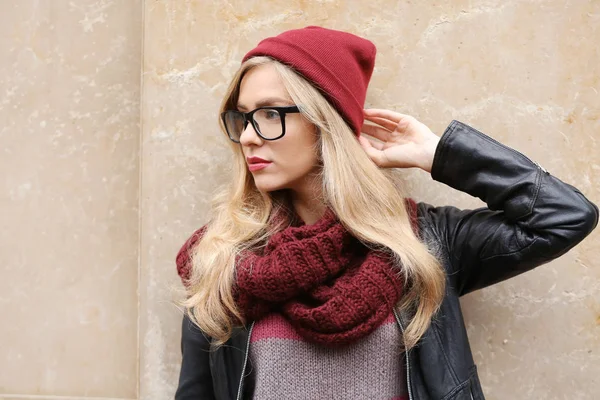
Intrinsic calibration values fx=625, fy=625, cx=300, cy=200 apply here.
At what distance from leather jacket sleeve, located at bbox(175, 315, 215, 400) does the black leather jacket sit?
0.24 ft

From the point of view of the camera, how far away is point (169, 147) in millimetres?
2275

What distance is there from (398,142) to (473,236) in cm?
38

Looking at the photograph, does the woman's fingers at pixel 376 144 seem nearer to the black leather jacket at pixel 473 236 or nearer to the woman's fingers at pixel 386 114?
the woman's fingers at pixel 386 114

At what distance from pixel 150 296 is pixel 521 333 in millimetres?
1314

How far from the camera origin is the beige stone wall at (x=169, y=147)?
6.89 ft

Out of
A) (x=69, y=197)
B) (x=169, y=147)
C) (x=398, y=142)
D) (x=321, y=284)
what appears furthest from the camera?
(x=69, y=197)

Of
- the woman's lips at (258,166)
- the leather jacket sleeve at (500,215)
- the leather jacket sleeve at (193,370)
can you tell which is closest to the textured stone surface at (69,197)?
the leather jacket sleeve at (193,370)

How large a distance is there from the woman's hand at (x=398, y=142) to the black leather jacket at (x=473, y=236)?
78 millimetres

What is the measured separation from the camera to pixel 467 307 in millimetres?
2146

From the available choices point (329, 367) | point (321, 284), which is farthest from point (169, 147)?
point (329, 367)

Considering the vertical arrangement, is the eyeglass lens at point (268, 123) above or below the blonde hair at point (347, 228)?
above

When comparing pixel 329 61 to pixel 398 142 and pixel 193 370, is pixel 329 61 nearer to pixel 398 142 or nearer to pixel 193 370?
pixel 398 142

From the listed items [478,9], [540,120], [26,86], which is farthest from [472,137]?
[26,86]

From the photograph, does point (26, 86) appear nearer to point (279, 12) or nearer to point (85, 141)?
point (85, 141)
